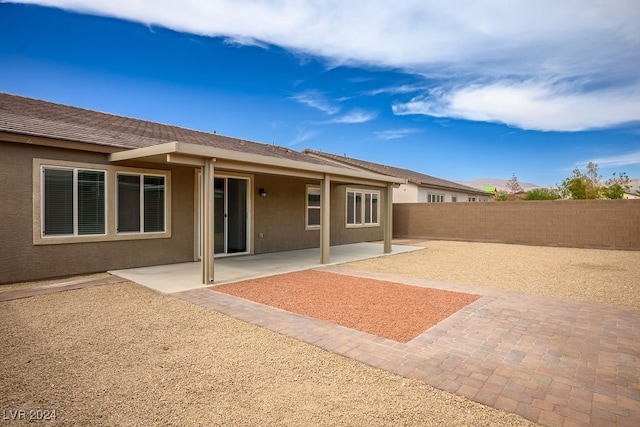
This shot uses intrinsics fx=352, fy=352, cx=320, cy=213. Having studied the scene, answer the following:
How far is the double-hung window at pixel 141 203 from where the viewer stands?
8508mm

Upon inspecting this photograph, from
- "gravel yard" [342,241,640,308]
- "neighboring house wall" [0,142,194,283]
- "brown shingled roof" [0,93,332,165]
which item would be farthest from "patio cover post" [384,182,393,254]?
"brown shingled roof" [0,93,332,165]

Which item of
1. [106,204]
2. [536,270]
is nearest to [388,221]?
[536,270]

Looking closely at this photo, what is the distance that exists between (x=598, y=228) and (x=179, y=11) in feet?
59.0

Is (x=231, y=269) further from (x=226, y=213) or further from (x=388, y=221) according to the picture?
(x=388, y=221)

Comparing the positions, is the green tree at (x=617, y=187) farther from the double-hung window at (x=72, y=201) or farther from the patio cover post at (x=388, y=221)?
the double-hung window at (x=72, y=201)

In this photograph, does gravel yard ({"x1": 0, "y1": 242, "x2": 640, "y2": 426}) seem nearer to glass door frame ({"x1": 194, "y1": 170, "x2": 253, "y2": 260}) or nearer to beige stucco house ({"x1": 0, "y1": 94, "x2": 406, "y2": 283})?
beige stucco house ({"x1": 0, "y1": 94, "x2": 406, "y2": 283})

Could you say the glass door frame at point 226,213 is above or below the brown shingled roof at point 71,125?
below

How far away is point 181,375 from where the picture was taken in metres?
3.34

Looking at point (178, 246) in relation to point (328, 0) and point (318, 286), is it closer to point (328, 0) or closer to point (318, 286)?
point (318, 286)

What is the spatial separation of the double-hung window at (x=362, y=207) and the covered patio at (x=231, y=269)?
13.2 ft

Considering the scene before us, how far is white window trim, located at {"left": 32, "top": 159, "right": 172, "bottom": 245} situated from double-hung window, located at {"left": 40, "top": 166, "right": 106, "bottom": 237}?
0.24ft

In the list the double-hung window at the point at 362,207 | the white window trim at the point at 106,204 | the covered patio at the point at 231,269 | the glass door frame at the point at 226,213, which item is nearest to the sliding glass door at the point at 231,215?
the glass door frame at the point at 226,213

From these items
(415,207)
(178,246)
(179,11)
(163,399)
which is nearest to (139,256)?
(178,246)

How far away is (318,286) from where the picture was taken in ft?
23.3
